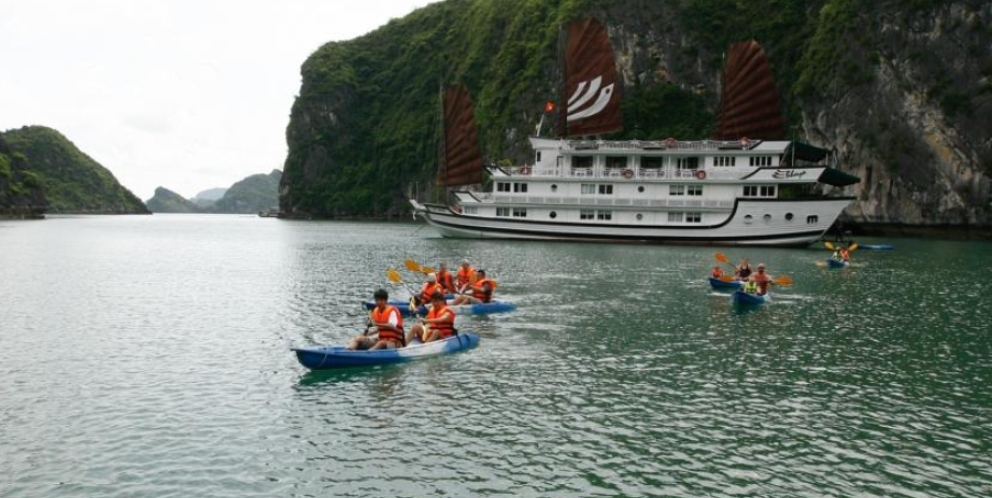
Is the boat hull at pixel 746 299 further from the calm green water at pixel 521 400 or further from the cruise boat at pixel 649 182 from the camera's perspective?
the cruise boat at pixel 649 182

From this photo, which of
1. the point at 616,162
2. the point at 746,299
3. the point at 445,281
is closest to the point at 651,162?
the point at 616,162

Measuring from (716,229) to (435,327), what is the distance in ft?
138

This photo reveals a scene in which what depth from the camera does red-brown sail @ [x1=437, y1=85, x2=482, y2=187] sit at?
214 ft

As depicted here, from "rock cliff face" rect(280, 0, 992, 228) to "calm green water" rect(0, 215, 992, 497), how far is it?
1939 inches

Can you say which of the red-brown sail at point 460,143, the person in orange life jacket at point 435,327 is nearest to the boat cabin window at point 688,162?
the red-brown sail at point 460,143

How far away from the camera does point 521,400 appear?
13211 mm

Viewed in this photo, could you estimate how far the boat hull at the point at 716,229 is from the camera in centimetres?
5281

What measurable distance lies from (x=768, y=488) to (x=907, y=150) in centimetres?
7101

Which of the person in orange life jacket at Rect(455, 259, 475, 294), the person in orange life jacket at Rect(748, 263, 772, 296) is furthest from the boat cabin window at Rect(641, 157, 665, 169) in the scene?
the person in orange life jacket at Rect(455, 259, 475, 294)

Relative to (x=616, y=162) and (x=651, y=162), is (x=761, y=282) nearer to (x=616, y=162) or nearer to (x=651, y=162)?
(x=616, y=162)

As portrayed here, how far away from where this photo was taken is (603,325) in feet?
68.7

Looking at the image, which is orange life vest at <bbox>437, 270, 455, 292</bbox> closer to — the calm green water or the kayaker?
the calm green water

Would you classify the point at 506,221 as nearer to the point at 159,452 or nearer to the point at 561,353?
the point at 561,353

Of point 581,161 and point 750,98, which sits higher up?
point 750,98
